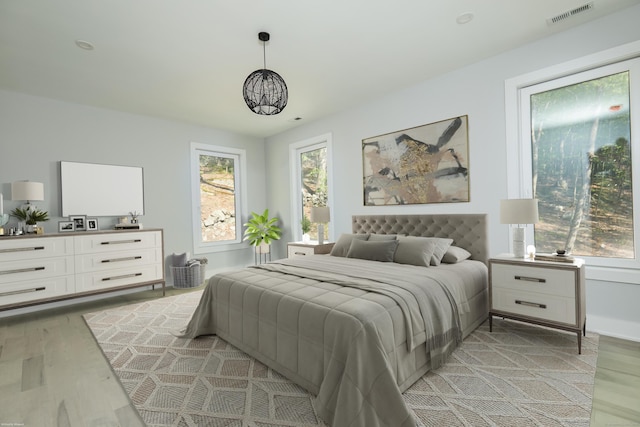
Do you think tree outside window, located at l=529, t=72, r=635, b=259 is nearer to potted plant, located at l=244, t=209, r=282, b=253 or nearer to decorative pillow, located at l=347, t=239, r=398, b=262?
decorative pillow, located at l=347, t=239, r=398, b=262

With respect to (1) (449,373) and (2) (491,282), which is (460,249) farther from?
(1) (449,373)

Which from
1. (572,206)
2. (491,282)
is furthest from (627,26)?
Answer: (491,282)

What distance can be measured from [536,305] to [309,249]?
9.44 feet

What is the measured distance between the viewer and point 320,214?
4.70 metres

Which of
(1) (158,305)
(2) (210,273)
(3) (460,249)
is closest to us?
(3) (460,249)

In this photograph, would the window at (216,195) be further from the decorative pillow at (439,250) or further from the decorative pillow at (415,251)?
the decorative pillow at (439,250)

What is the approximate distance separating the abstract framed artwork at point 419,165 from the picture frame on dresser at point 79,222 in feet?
13.0

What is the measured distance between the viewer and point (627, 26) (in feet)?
8.30

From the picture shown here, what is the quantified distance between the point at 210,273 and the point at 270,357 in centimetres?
365

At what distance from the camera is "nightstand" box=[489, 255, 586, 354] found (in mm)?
2389

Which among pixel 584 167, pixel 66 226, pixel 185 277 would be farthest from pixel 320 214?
pixel 66 226

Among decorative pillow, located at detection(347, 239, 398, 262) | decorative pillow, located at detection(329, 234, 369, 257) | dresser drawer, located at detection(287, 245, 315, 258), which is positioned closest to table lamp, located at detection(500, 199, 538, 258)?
decorative pillow, located at detection(347, 239, 398, 262)

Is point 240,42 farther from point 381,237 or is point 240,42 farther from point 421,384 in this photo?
point 421,384

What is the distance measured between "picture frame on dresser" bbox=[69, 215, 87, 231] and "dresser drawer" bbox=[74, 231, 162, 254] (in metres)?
0.49
